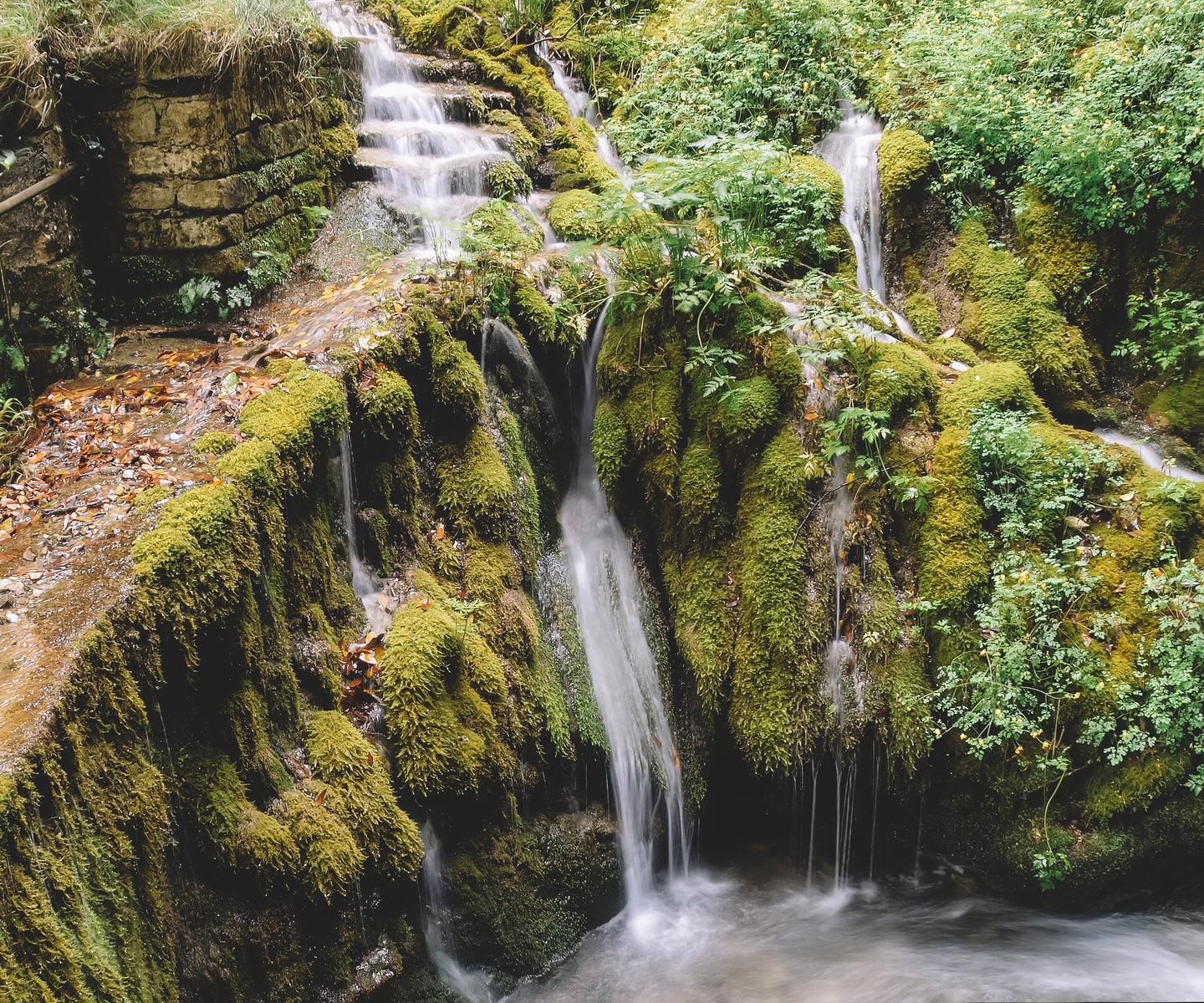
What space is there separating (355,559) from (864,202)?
5570 millimetres

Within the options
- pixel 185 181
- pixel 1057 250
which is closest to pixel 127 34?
pixel 185 181

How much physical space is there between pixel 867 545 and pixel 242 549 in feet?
12.8

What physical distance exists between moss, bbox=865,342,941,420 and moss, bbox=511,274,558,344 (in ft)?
7.72

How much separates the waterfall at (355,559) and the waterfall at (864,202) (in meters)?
4.61

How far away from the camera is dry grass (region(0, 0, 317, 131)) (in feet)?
16.9

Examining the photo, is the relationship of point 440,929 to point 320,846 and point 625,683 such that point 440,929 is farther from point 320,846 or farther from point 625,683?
point 625,683

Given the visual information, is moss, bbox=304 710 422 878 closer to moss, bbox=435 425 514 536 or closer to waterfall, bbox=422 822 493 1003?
waterfall, bbox=422 822 493 1003

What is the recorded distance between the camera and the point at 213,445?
14.5 ft

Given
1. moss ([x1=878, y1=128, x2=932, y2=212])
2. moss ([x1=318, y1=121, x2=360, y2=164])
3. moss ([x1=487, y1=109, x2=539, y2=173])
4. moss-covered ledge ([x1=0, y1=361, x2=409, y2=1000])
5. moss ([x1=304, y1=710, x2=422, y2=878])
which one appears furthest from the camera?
moss ([x1=487, y1=109, x2=539, y2=173])

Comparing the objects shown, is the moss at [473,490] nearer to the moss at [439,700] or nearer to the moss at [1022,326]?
the moss at [439,700]

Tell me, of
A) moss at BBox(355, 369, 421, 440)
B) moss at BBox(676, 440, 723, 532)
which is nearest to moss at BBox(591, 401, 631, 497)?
moss at BBox(676, 440, 723, 532)

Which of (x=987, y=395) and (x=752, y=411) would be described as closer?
(x=752, y=411)

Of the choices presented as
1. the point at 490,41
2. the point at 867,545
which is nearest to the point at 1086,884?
the point at 867,545

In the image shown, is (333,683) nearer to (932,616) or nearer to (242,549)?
(242,549)
